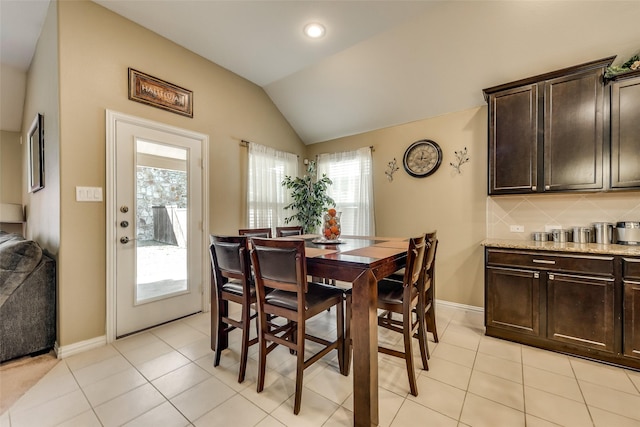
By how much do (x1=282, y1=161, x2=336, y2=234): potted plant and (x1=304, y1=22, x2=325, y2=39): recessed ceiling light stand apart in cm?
182

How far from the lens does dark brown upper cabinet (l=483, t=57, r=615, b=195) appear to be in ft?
7.38

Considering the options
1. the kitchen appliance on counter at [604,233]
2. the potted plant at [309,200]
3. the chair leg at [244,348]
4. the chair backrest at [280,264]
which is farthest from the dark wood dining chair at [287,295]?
the kitchen appliance on counter at [604,233]

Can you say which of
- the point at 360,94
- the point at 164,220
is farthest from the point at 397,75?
the point at 164,220

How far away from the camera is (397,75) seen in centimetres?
311

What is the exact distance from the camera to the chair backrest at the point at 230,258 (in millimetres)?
1825

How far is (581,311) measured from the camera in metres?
2.10

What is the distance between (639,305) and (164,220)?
414cm

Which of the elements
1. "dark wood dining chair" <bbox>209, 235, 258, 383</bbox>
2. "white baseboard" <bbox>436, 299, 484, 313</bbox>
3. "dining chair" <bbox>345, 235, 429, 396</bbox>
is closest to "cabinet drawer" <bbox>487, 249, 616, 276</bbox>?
"white baseboard" <bbox>436, 299, 484, 313</bbox>

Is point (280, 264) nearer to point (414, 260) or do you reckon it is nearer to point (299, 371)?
point (299, 371)

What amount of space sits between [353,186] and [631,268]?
2.94 metres

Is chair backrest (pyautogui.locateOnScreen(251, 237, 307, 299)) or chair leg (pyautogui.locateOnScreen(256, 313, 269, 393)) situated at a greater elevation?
chair backrest (pyautogui.locateOnScreen(251, 237, 307, 299))

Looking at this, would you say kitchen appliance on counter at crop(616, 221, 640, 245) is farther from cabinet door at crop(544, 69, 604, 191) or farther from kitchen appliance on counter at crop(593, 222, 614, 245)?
cabinet door at crop(544, 69, 604, 191)

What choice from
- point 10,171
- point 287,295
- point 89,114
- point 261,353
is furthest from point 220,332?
point 10,171

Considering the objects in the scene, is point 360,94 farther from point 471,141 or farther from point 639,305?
point 639,305
